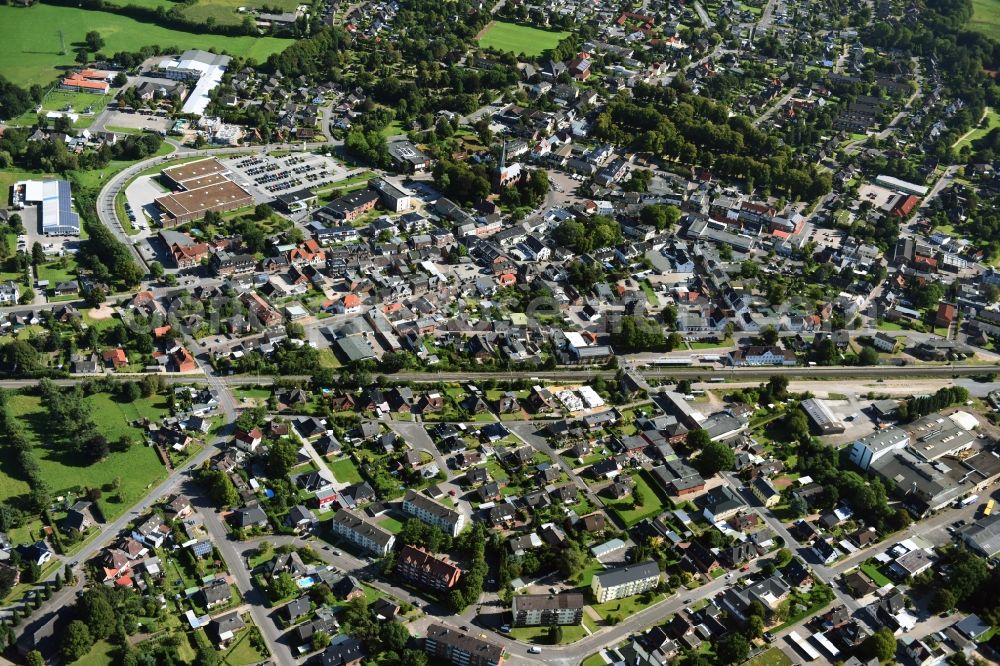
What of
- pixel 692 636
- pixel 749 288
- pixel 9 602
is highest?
pixel 749 288

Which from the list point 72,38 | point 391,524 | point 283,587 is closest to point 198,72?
point 72,38

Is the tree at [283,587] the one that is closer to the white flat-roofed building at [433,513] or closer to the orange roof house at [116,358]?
the white flat-roofed building at [433,513]

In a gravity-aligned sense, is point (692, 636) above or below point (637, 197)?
below

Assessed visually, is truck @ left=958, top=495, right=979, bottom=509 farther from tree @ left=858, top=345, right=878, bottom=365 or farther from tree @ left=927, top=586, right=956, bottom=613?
tree @ left=858, top=345, right=878, bottom=365

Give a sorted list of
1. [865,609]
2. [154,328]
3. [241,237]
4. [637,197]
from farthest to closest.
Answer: [637,197]
[241,237]
[154,328]
[865,609]

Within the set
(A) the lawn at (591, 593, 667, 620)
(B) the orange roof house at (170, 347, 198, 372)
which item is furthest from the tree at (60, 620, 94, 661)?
(A) the lawn at (591, 593, 667, 620)

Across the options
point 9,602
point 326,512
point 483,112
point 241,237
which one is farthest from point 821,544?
point 483,112

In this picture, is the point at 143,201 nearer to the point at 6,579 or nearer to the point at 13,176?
the point at 13,176

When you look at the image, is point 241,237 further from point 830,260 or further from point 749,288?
point 830,260
